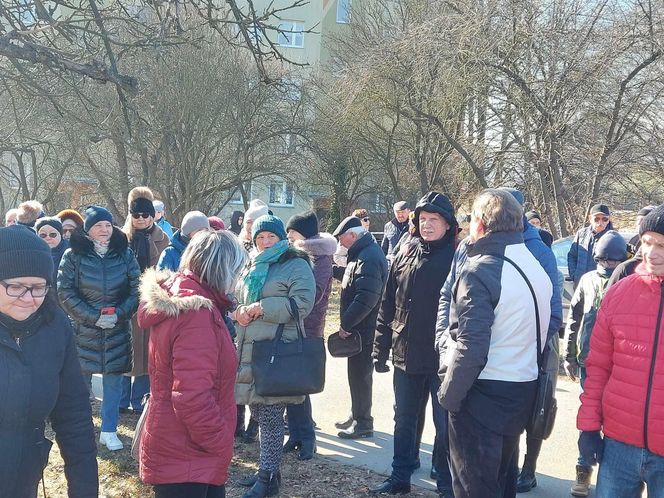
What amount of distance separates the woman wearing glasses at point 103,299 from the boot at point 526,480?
3.00 meters

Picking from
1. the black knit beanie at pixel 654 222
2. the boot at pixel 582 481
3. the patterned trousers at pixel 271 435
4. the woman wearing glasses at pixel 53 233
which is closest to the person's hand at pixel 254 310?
→ the patterned trousers at pixel 271 435

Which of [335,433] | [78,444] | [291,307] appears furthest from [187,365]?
[335,433]

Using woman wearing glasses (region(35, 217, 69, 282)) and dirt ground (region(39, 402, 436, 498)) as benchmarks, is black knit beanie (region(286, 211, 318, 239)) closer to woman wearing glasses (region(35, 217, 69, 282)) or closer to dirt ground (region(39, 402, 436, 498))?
dirt ground (region(39, 402, 436, 498))

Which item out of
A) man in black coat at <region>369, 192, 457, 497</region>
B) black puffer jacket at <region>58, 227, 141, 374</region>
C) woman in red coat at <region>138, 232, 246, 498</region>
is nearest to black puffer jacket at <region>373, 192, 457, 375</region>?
man in black coat at <region>369, 192, 457, 497</region>

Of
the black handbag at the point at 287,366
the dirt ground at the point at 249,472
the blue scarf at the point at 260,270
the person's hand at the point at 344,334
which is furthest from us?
the person's hand at the point at 344,334

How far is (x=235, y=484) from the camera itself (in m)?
4.75

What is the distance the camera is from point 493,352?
3354 mm

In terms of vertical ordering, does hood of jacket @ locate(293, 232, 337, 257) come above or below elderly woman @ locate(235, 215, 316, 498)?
above

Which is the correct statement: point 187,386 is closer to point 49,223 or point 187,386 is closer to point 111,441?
point 111,441

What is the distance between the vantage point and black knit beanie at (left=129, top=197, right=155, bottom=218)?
623cm

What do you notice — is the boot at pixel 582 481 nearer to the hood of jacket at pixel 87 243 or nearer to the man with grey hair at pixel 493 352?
the man with grey hair at pixel 493 352

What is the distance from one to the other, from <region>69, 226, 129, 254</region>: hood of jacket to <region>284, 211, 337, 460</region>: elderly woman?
1.32 m

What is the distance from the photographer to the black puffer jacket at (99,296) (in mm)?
5188

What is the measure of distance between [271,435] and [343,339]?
1.41 m
